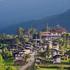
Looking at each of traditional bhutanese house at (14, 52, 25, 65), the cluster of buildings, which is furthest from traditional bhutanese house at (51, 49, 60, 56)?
traditional bhutanese house at (14, 52, 25, 65)

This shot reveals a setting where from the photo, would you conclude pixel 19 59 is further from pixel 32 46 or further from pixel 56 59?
pixel 32 46

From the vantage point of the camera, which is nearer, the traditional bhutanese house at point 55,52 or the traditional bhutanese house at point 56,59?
the traditional bhutanese house at point 56,59

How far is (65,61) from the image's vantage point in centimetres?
2559

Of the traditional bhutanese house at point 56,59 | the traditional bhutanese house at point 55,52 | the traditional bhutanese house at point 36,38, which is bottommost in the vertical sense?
the traditional bhutanese house at point 56,59

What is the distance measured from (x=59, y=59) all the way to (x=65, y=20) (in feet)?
273

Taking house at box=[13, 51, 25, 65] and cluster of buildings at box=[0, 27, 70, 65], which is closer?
house at box=[13, 51, 25, 65]

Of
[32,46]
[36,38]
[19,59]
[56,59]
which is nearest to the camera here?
[56,59]

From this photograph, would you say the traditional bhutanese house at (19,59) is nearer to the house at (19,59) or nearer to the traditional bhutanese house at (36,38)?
the house at (19,59)

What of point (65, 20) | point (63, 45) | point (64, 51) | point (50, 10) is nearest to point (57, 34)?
point (63, 45)

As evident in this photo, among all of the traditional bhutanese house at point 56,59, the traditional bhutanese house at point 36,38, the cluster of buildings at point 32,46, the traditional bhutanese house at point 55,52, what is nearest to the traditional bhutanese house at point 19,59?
the cluster of buildings at point 32,46

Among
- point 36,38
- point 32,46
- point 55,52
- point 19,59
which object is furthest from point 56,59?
point 36,38

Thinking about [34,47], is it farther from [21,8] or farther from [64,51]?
[21,8]

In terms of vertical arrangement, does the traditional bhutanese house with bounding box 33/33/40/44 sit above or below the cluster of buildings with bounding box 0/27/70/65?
above

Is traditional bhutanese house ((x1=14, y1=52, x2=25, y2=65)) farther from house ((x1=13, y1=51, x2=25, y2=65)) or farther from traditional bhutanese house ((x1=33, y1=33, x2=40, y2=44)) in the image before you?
traditional bhutanese house ((x1=33, y1=33, x2=40, y2=44))
